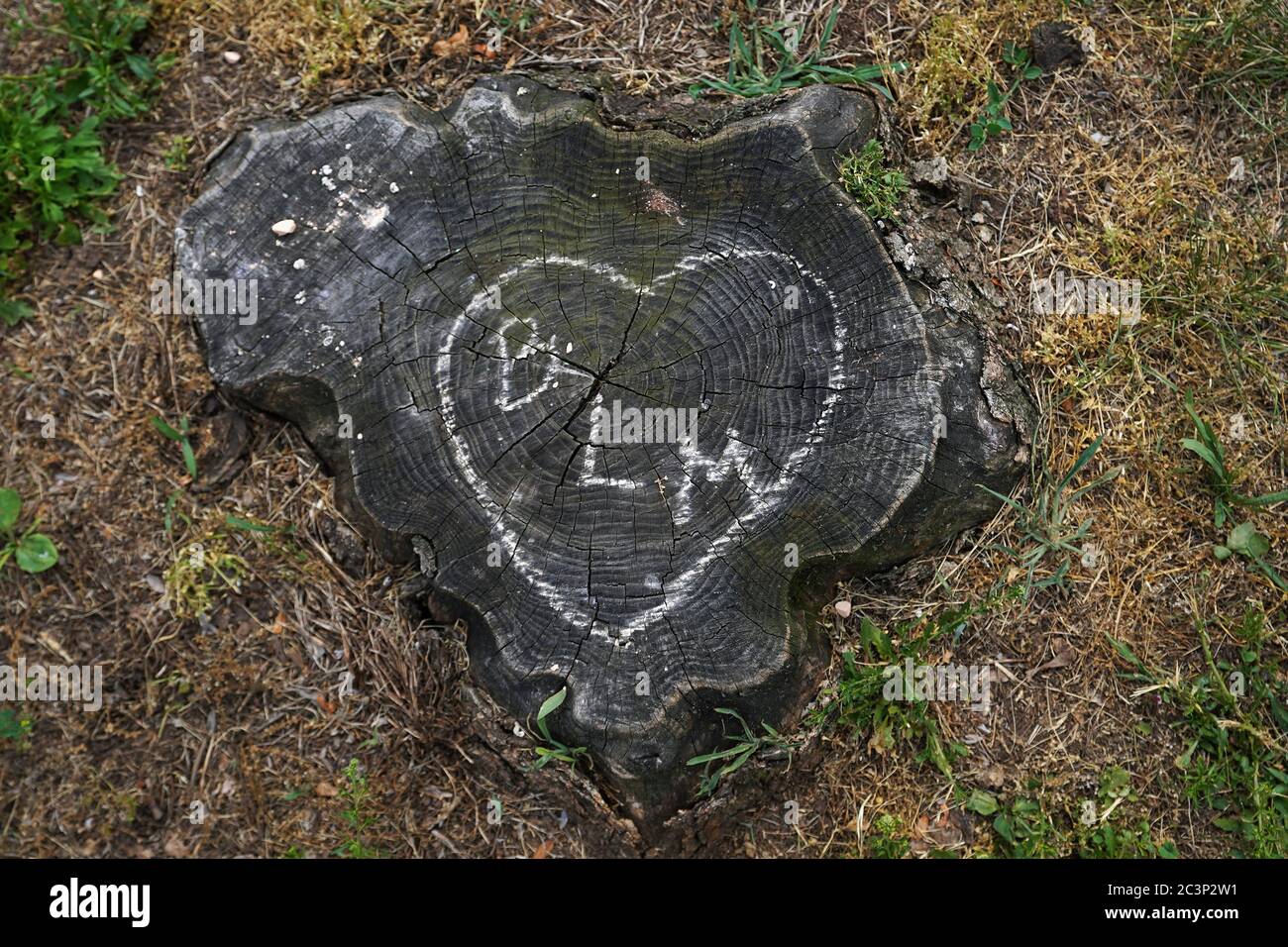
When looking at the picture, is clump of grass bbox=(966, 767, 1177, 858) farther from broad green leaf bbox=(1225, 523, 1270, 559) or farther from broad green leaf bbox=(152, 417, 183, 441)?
broad green leaf bbox=(152, 417, 183, 441)

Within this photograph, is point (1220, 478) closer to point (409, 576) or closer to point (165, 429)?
point (409, 576)

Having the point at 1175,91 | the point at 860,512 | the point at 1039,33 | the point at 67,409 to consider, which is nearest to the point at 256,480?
the point at 67,409

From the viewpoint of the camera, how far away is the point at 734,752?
2670mm

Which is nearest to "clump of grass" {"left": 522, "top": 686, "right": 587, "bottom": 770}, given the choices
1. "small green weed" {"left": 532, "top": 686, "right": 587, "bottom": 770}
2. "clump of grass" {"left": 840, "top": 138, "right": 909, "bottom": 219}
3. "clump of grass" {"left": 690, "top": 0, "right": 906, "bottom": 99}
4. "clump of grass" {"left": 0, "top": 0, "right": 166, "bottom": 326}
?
"small green weed" {"left": 532, "top": 686, "right": 587, "bottom": 770}

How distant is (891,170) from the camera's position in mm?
2807

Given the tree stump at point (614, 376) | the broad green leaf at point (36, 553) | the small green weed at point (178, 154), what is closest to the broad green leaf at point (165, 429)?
the tree stump at point (614, 376)

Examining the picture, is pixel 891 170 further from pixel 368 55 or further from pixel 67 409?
pixel 67 409

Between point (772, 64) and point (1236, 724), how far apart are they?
2.94m

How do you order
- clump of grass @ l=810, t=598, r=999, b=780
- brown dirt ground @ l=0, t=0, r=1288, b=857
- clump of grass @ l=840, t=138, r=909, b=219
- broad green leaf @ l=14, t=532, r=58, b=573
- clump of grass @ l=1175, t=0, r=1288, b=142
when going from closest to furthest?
1. clump of grass @ l=840, t=138, r=909, b=219
2. clump of grass @ l=810, t=598, r=999, b=780
3. brown dirt ground @ l=0, t=0, r=1288, b=857
4. broad green leaf @ l=14, t=532, r=58, b=573
5. clump of grass @ l=1175, t=0, r=1288, b=142

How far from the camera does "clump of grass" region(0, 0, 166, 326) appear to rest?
3.16 metres

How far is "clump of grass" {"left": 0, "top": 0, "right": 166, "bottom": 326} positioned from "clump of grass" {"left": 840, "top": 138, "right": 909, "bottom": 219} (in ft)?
8.68

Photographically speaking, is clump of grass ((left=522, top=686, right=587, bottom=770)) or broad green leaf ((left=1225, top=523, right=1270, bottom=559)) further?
broad green leaf ((left=1225, top=523, right=1270, bottom=559))

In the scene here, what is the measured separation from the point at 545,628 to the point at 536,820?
0.90 m

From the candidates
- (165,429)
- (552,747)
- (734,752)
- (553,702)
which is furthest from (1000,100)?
(165,429)
